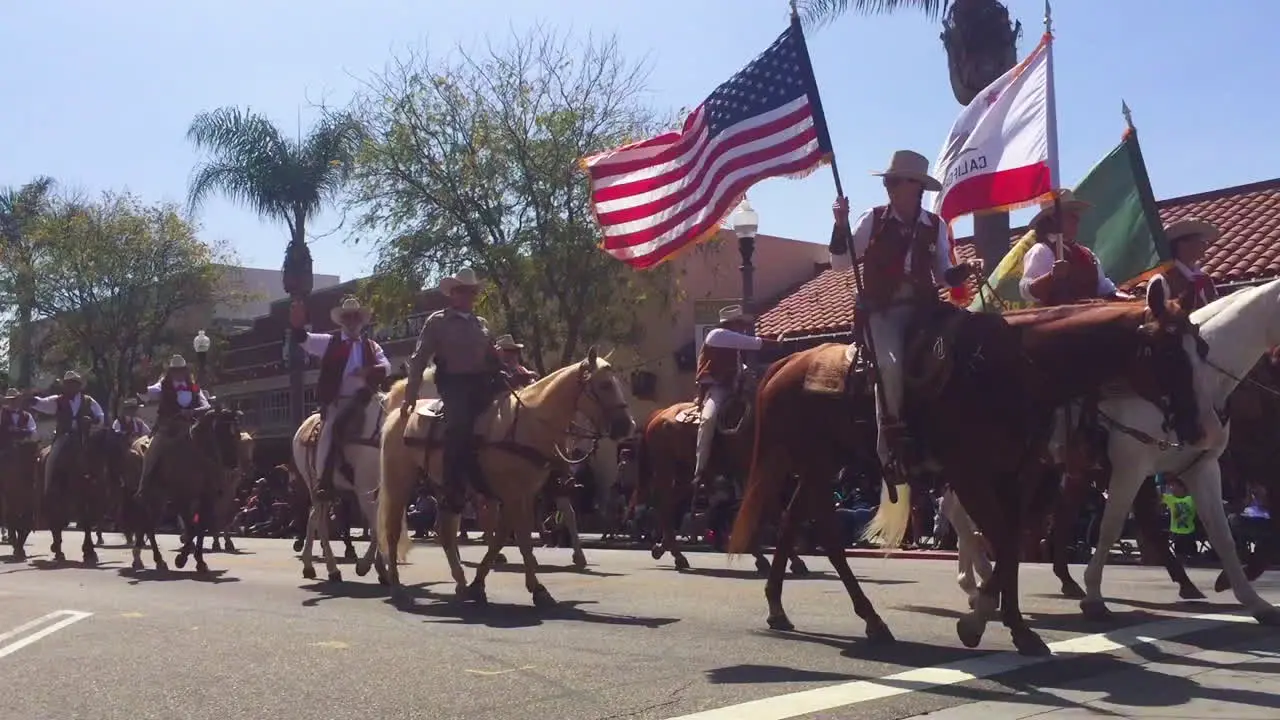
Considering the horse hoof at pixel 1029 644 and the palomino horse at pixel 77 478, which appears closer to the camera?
the horse hoof at pixel 1029 644

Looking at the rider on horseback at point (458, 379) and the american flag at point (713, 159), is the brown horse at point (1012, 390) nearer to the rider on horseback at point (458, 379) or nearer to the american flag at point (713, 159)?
the american flag at point (713, 159)

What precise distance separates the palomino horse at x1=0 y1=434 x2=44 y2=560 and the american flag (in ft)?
47.0

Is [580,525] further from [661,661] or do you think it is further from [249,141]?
[661,661]

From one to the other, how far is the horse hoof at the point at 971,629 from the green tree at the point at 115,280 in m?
39.5

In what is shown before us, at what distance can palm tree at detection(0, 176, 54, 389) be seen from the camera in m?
44.4

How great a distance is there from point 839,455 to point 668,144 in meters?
3.53

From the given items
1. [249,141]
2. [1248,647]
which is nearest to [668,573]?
[1248,647]

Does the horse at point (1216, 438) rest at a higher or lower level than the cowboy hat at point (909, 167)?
lower

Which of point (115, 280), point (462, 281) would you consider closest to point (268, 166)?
point (115, 280)

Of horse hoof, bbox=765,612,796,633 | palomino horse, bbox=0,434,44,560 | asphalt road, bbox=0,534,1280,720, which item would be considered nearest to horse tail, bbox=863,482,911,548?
asphalt road, bbox=0,534,1280,720

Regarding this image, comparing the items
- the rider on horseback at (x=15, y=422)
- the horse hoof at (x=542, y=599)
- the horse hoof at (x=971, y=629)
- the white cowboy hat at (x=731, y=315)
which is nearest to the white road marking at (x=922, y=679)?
the horse hoof at (x=971, y=629)

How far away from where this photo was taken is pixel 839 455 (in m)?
9.02

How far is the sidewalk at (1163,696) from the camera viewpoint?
6.23 meters

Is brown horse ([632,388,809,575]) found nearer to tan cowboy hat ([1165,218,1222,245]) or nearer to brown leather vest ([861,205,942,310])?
tan cowboy hat ([1165,218,1222,245])
